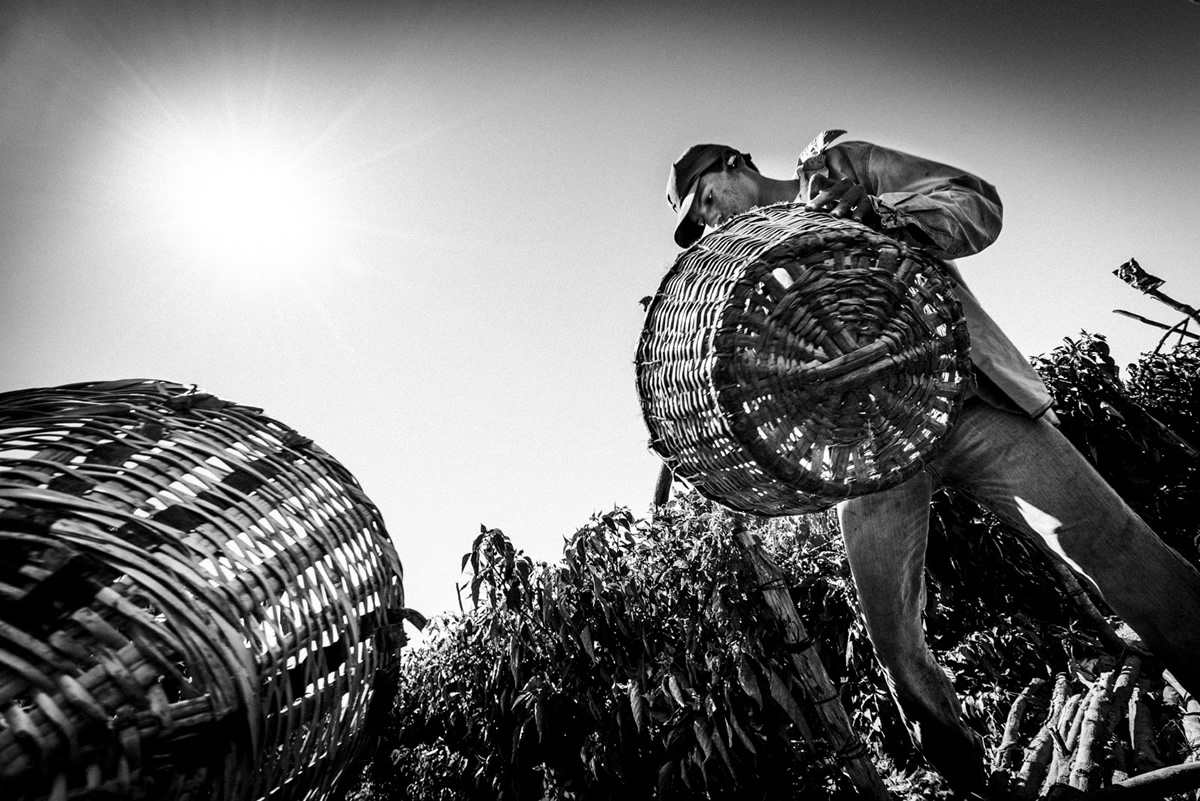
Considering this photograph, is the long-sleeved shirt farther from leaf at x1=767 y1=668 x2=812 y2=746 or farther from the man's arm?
leaf at x1=767 y1=668 x2=812 y2=746

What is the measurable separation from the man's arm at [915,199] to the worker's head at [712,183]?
248mm

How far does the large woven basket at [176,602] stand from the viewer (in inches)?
16.9

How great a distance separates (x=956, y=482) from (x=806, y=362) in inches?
27.8

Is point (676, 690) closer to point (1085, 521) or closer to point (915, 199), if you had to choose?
point (1085, 521)

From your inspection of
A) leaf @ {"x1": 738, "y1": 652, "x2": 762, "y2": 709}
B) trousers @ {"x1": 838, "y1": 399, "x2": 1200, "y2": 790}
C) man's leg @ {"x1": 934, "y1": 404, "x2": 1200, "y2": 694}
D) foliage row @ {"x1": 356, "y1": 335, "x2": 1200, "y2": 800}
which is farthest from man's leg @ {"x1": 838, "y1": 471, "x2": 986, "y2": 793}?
leaf @ {"x1": 738, "y1": 652, "x2": 762, "y2": 709}

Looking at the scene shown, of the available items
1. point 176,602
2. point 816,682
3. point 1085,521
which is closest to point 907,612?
point 1085,521

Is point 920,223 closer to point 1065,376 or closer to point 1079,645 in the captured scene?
point 1079,645

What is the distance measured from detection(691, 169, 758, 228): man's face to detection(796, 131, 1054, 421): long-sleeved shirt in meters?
0.20

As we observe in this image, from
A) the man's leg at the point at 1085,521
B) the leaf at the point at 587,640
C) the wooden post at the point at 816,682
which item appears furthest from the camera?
the leaf at the point at 587,640

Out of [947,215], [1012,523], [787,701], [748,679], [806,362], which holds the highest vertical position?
[947,215]

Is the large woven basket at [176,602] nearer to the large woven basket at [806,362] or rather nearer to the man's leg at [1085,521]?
the large woven basket at [806,362]

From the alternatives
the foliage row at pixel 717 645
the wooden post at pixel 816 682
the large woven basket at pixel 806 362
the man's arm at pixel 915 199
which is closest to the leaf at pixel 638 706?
the foliage row at pixel 717 645

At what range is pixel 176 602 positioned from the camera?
49 cm

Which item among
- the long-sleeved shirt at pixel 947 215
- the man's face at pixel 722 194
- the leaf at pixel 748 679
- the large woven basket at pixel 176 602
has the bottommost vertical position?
the leaf at pixel 748 679
